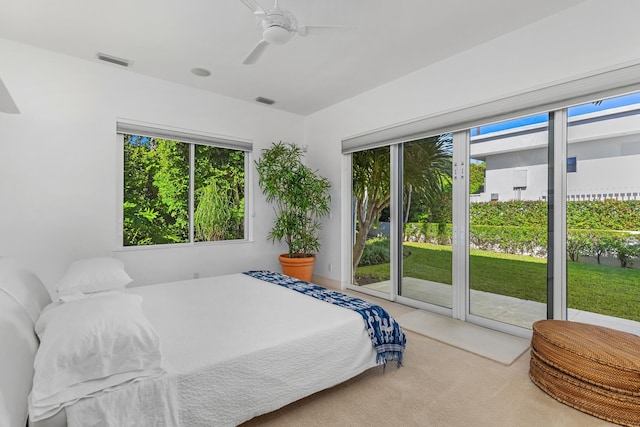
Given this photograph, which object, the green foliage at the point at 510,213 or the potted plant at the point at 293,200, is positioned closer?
the green foliage at the point at 510,213

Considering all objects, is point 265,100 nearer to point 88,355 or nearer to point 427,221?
point 427,221

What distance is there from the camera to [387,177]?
4234mm

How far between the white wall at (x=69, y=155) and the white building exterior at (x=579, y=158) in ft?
12.0

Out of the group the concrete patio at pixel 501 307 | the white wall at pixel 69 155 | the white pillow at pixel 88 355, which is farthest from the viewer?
the white wall at pixel 69 155

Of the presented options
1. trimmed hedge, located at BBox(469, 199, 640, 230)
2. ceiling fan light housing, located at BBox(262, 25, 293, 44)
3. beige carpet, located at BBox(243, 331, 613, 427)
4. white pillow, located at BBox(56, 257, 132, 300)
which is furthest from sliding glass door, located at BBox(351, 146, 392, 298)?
white pillow, located at BBox(56, 257, 132, 300)

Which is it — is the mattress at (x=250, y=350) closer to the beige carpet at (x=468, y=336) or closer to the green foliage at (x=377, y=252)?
the beige carpet at (x=468, y=336)

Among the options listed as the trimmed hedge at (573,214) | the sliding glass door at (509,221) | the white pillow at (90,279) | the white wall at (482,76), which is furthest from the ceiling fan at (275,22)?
the trimmed hedge at (573,214)

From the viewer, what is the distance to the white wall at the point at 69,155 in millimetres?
3107

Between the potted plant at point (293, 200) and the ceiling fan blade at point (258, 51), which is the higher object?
the ceiling fan blade at point (258, 51)

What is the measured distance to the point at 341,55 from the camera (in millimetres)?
3297

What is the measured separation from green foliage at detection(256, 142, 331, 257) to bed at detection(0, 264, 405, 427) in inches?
83.6

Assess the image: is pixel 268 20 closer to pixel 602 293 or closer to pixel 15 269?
pixel 15 269

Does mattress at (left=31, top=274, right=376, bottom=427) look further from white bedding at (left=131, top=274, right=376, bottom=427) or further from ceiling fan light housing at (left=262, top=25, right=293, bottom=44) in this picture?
ceiling fan light housing at (left=262, top=25, right=293, bottom=44)

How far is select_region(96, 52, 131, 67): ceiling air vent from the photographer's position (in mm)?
3322
